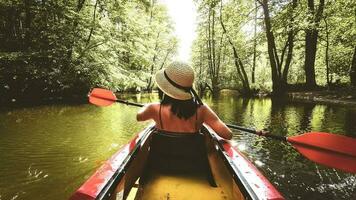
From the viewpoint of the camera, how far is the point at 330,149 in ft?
11.1

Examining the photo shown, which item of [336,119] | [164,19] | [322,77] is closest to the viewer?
[336,119]

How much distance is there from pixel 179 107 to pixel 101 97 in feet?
9.29

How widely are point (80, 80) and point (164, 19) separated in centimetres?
2175

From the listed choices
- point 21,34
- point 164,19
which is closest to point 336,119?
point 21,34

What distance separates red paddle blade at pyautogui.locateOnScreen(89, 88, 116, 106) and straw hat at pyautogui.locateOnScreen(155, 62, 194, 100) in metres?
2.66

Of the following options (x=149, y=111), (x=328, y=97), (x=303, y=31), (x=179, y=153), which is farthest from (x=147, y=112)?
(x=303, y=31)

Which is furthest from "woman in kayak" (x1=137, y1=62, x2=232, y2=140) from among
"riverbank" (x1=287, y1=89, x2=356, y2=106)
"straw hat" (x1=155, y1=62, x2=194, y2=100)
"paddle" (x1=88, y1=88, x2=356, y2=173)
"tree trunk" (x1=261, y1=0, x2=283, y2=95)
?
"tree trunk" (x1=261, y1=0, x2=283, y2=95)

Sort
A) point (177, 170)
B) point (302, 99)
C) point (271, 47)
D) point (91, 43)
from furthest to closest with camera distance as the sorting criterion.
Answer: point (271, 47)
point (302, 99)
point (91, 43)
point (177, 170)

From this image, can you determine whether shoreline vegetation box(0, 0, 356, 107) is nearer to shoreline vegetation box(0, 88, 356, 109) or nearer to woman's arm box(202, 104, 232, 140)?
shoreline vegetation box(0, 88, 356, 109)

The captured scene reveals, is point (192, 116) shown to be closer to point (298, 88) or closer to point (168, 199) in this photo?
point (168, 199)

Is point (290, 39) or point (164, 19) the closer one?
point (290, 39)

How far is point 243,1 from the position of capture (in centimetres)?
2283

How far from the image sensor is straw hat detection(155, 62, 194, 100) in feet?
9.68

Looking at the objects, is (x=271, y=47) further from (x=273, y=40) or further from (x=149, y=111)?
(x=149, y=111)
